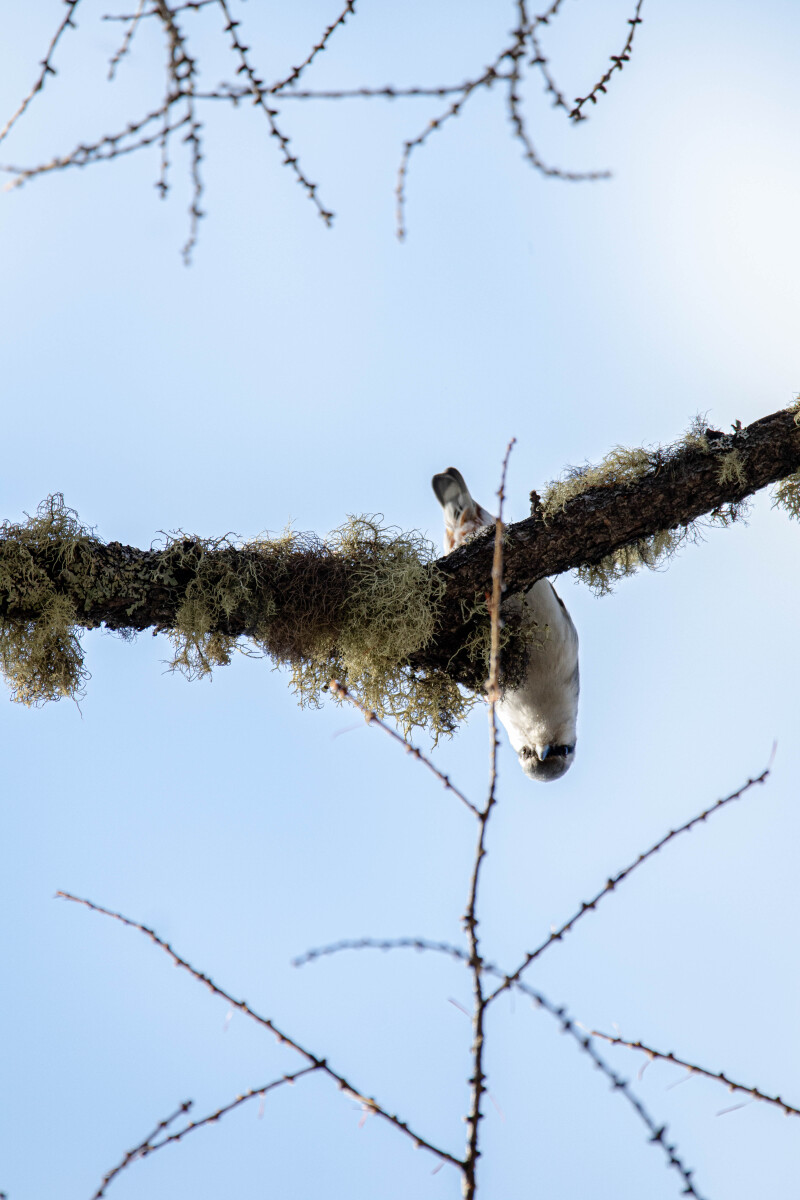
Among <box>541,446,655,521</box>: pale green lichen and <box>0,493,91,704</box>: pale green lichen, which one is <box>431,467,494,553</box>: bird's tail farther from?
<box>0,493,91,704</box>: pale green lichen

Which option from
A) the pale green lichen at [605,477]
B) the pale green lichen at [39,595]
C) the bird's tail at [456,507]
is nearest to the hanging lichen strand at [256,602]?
the pale green lichen at [39,595]

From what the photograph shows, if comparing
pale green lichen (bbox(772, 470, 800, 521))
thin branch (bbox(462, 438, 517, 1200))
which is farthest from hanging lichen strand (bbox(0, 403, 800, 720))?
thin branch (bbox(462, 438, 517, 1200))

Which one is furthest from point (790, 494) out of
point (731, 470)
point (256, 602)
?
point (256, 602)

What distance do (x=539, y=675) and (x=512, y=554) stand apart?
24.1 inches

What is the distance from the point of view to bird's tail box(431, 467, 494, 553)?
384cm

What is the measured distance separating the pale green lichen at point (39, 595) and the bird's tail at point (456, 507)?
1.52m

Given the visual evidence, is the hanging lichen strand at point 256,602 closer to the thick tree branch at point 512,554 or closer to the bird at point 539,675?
the thick tree branch at point 512,554

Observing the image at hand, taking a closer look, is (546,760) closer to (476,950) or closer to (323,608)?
(323,608)

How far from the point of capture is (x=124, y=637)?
2.97 metres

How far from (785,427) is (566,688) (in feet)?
3.86

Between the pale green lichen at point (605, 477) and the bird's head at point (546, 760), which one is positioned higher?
the pale green lichen at point (605, 477)

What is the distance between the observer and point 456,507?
3.89 meters

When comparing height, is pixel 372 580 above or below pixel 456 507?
below

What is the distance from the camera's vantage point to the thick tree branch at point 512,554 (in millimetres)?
2939
